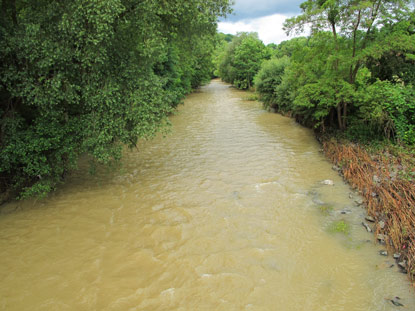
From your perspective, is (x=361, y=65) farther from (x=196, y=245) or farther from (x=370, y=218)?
(x=196, y=245)

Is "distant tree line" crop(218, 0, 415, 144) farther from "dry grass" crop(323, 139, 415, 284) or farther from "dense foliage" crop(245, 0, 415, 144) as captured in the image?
"dry grass" crop(323, 139, 415, 284)

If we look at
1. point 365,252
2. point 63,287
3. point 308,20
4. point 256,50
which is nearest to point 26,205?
point 63,287

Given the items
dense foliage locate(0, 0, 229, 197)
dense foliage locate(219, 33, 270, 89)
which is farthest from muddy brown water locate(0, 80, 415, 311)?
dense foliage locate(219, 33, 270, 89)

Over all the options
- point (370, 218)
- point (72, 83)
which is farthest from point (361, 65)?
point (72, 83)

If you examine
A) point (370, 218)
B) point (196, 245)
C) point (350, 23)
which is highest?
point (350, 23)

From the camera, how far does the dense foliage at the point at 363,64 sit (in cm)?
1119

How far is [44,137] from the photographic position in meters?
8.40

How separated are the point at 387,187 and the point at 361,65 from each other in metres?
7.59

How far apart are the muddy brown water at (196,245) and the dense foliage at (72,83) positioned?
1.59 meters

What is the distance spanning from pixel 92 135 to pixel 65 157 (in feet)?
4.88

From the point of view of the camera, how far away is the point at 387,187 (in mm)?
8219

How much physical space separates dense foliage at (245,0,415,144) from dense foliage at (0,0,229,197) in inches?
238

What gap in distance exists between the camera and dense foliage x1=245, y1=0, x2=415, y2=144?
36.7 feet

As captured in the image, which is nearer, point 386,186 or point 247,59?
point 386,186
